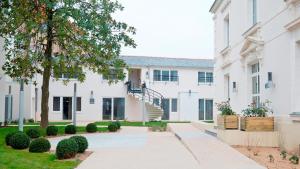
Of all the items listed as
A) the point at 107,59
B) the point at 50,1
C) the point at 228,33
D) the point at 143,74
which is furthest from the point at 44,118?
the point at 143,74

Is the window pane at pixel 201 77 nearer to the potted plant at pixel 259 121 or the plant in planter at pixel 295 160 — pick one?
the potted plant at pixel 259 121

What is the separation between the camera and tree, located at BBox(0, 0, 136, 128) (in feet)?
66.8

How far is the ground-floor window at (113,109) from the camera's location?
40.3m

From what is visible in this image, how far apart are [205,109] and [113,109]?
922 centimetres

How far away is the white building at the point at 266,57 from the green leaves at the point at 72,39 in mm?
5544

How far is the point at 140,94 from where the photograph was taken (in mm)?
38812

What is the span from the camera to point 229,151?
11930 millimetres

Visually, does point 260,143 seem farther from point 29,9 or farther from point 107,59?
point 107,59

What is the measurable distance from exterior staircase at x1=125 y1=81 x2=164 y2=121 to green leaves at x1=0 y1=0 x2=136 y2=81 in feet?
44.5

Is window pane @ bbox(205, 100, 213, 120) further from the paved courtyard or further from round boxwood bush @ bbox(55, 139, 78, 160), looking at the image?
round boxwood bush @ bbox(55, 139, 78, 160)

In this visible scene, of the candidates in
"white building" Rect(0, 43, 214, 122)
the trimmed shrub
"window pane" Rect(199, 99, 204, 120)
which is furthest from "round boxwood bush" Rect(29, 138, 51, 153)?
"window pane" Rect(199, 99, 204, 120)

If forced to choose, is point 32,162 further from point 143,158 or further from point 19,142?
point 19,142

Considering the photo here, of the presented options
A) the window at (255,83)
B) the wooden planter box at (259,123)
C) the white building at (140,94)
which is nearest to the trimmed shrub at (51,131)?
the window at (255,83)

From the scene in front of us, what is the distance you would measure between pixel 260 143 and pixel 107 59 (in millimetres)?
10956
